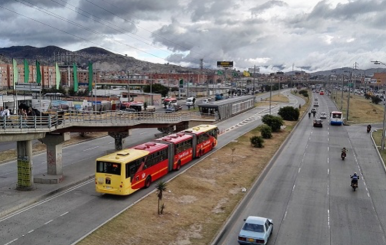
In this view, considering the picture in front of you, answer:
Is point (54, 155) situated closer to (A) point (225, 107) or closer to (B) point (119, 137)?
(B) point (119, 137)

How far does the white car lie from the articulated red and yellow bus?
32.3 feet

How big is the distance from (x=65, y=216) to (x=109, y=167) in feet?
16.0

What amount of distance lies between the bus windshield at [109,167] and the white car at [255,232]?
10.1 metres

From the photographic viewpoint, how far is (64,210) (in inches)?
912

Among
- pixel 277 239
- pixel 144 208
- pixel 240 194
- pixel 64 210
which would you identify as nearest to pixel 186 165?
pixel 240 194

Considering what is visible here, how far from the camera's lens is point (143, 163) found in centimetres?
2847

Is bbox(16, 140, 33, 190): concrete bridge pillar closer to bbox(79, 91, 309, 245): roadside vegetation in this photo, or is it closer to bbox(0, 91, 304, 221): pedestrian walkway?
bbox(0, 91, 304, 221): pedestrian walkway

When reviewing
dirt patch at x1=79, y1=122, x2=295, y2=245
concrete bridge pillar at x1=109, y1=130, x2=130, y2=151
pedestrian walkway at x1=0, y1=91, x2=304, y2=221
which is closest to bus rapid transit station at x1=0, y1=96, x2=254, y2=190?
concrete bridge pillar at x1=109, y1=130, x2=130, y2=151

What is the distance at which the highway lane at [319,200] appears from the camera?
20641 mm

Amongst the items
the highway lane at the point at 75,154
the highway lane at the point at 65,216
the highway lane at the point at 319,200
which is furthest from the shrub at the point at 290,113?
the highway lane at the point at 65,216

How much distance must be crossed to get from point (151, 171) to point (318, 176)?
14.6m

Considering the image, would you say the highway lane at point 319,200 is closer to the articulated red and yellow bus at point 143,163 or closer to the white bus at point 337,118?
the articulated red and yellow bus at point 143,163

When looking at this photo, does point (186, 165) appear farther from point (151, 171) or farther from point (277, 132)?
point (277, 132)

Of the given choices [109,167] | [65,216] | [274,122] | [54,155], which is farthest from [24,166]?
[274,122]
